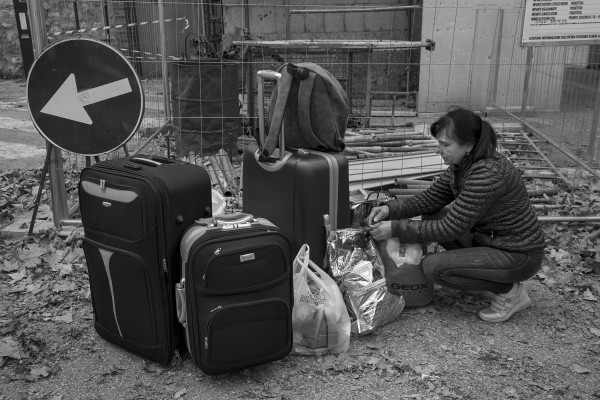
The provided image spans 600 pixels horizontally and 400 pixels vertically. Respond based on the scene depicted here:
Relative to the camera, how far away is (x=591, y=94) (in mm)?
6441

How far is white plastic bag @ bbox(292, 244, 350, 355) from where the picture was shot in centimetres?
306

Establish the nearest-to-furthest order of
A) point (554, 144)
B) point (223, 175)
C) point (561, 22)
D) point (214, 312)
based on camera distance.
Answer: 1. point (214, 312)
2. point (223, 175)
3. point (561, 22)
4. point (554, 144)

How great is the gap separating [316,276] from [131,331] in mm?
916

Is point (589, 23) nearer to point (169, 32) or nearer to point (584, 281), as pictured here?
point (584, 281)

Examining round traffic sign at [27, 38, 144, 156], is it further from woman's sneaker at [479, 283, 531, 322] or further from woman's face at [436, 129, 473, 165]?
woman's sneaker at [479, 283, 531, 322]

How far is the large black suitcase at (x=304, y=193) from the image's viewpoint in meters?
3.29

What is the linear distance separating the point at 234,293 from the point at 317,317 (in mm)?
527

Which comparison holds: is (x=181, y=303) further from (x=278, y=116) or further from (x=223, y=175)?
(x=223, y=175)

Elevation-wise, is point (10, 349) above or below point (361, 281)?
below

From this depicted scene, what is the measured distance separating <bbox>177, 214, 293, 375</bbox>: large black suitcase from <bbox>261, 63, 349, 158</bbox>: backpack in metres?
0.79

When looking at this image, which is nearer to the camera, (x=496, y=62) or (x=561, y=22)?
(x=561, y=22)

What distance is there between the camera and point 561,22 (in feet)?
19.3

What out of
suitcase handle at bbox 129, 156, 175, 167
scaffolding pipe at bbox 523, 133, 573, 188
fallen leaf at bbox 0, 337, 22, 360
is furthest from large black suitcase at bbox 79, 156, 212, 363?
scaffolding pipe at bbox 523, 133, 573, 188

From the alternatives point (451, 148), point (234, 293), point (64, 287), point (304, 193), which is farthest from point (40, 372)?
point (451, 148)
